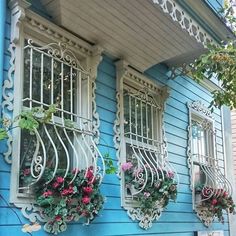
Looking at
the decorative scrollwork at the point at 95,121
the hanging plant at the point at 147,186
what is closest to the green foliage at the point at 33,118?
the decorative scrollwork at the point at 95,121

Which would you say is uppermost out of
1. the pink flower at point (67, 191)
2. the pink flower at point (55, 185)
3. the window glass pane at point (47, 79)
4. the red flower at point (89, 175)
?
the window glass pane at point (47, 79)

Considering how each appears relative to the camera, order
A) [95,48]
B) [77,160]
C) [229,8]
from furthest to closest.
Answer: [229,8], [95,48], [77,160]

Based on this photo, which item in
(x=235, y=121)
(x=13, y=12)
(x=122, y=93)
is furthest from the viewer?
(x=235, y=121)

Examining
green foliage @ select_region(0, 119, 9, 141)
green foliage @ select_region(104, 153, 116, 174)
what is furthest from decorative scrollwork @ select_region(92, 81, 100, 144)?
green foliage @ select_region(0, 119, 9, 141)

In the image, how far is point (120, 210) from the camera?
3.58m

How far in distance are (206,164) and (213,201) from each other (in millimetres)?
709

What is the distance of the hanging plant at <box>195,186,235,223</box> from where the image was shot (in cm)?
499

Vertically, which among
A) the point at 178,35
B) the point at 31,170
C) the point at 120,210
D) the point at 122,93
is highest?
the point at 178,35

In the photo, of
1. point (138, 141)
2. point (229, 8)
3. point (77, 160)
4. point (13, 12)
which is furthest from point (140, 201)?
point (229, 8)

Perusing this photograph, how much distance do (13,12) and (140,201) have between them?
2.01m

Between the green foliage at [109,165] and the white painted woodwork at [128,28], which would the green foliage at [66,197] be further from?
the white painted woodwork at [128,28]

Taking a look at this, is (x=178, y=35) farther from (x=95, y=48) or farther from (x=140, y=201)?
(x=140, y=201)

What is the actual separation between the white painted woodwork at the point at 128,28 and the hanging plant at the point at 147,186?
109 centimetres

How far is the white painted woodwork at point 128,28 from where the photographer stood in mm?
3232
